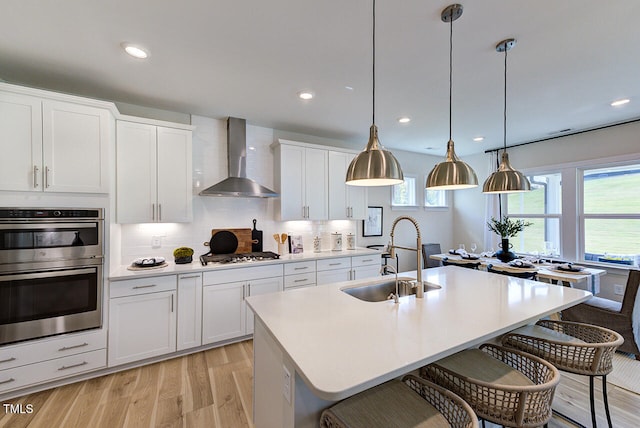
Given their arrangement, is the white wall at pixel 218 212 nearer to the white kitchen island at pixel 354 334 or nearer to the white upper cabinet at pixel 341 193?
the white upper cabinet at pixel 341 193

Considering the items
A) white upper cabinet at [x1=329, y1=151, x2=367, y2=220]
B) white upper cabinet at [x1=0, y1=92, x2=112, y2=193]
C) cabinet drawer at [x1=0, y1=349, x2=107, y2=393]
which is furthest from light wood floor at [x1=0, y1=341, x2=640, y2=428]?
white upper cabinet at [x1=329, y1=151, x2=367, y2=220]

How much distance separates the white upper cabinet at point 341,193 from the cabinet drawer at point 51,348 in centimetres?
292

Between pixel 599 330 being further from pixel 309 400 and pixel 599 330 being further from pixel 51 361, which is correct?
pixel 51 361

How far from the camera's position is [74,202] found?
2305 millimetres

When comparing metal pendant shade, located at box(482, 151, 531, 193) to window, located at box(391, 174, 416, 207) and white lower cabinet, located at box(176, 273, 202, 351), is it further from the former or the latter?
white lower cabinet, located at box(176, 273, 202, 351)

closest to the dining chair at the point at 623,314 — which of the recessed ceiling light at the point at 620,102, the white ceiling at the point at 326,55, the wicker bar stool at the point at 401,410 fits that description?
the recessed ceiling light at the point at 620,102

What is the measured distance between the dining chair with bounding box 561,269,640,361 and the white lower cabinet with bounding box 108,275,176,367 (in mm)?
3874

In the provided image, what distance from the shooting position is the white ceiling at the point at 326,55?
1.63m

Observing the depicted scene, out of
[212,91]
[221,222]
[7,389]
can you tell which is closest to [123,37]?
[212,91]

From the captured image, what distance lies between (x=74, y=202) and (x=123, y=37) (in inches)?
56.5

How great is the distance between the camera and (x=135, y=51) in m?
2.00

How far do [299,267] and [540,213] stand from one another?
4.30 meters

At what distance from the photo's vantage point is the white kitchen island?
1012mm

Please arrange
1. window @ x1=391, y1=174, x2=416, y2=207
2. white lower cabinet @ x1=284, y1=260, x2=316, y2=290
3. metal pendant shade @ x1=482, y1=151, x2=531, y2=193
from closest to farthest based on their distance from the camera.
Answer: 1. metal pendant shade @ x1=482, y1=151, x2=531, y2=193
2. white lower cabinet @ x1=284, y1=260, x2=316, y2=290
3. window @ x1=391, y1=174, x2=416, y2=207
